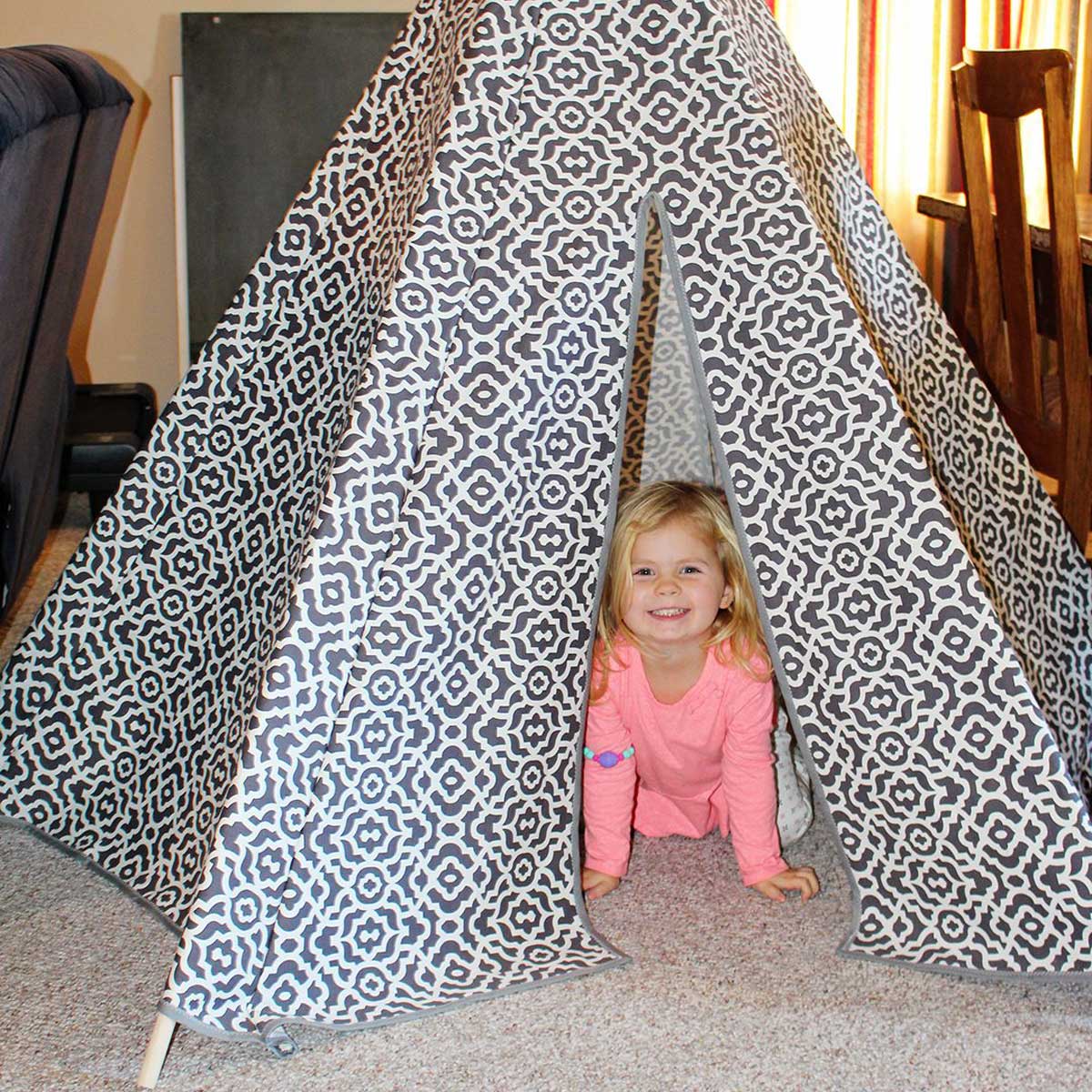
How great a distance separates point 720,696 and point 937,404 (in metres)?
0.46

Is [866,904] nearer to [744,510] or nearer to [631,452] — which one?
[744,510]

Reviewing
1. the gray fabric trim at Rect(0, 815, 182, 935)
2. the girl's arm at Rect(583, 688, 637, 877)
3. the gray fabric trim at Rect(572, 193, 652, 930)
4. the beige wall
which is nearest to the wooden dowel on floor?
the gray fabric trim at Rect(0, 815, 182, 935)

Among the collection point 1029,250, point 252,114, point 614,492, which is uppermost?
point 252,114

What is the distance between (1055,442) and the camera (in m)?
2.25

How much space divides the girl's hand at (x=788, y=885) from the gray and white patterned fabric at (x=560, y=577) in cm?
13

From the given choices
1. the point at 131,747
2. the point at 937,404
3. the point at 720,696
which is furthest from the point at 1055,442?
the point at 131,747

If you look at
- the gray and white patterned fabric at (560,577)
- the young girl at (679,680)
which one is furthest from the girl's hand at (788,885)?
the gray and white patterned fabric at (560,577)

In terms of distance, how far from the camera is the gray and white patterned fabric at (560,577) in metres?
1.47

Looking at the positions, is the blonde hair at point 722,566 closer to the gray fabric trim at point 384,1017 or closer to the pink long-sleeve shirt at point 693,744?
the pink long-sleeve shirt at point 693,744

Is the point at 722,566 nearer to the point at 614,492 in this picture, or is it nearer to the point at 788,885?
the point at 614,492

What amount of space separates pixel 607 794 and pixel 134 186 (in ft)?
8.59

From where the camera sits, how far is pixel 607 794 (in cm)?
179

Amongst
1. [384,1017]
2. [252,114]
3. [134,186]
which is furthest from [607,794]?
[134,186]

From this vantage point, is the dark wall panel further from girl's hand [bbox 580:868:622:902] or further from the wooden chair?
girl's hand [bbox 580:868:622:902]
